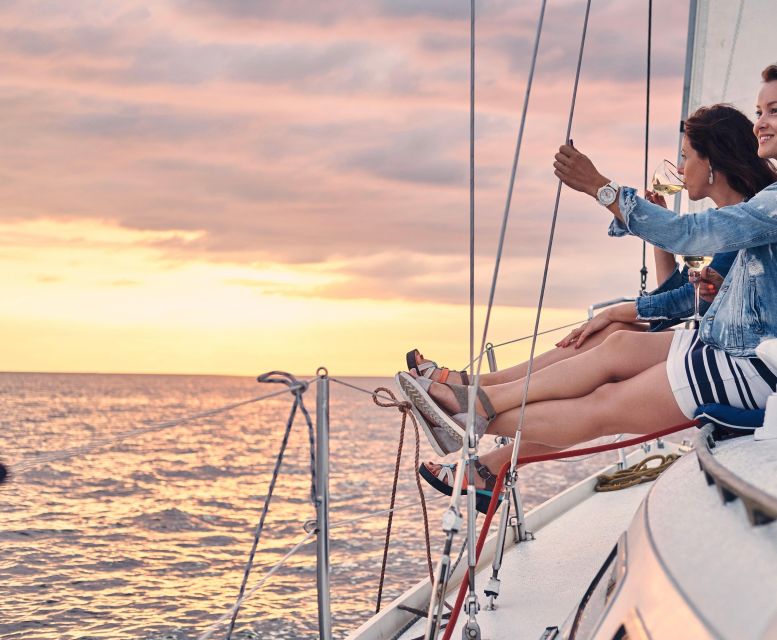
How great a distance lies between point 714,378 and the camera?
7.43ft

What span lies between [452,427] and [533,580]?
70cm

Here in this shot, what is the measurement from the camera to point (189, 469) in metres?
20.1

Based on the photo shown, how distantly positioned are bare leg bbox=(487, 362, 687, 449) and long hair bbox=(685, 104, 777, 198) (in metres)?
0.62

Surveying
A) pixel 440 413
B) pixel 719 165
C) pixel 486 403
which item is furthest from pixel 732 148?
pixel 440 413

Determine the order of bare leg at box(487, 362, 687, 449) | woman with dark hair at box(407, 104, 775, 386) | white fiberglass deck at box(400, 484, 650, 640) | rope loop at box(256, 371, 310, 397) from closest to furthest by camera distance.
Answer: rope loop at box(256, 371, 310, 397)
bare leg at box(487, 362, 687, 449)
white fiberglass deck at box(400, 484, 650, 640)
woman with dark hair at box(407, 104, 775, 386)

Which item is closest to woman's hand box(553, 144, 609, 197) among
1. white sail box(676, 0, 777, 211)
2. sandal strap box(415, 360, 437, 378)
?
sandal strap box(415, 360, 437, 378)

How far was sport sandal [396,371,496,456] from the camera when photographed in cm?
254

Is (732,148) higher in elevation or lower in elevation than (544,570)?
higher

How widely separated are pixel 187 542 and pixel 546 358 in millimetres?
8670

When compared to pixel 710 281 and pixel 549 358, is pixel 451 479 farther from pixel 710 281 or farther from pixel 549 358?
pixel 710 281

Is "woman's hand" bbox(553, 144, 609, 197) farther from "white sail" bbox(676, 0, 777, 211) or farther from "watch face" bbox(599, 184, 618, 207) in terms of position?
"white sail" bbox(676, 0, 777, 211)

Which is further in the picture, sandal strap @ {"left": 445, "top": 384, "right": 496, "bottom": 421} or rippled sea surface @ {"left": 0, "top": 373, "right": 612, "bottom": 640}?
rippled sea surface @ {"left": 0, "top": 373, "right": 612, "bottom": 640}

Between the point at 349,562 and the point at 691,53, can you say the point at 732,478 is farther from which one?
the point at 349,562

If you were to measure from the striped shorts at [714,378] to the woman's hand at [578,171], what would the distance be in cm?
50
